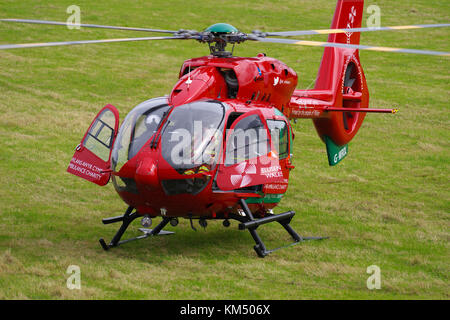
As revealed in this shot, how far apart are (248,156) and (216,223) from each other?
2.65 meters

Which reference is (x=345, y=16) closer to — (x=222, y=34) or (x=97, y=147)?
(x=222, y=34)

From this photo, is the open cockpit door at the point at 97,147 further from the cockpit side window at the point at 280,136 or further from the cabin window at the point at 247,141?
the cockpit side window at the point at 280,136

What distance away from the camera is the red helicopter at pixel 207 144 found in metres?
8.93

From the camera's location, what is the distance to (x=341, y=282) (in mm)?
8906

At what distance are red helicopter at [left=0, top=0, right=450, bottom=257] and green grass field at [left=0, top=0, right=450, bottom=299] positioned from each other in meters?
0.73

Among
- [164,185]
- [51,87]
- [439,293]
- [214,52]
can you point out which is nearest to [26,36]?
[51,87]

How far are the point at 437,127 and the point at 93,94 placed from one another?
11249mm

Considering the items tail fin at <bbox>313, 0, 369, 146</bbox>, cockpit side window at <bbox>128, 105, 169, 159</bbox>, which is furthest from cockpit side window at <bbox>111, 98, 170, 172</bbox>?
tail fin at <bbox>313, 0, 369, 146</bbox>

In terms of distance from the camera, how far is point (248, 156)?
9.48 m

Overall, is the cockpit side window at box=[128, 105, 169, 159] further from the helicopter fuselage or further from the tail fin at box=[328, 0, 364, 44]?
the tail fin at box=[328, 0, 364, 44]

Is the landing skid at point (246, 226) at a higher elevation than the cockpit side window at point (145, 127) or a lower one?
lower

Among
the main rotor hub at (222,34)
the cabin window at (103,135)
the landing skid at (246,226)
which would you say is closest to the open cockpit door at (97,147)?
the cabin window at (103,135)

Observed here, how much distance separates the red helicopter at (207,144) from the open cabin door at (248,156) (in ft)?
0.05

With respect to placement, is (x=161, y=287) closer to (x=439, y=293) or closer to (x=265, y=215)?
(x=265, y=215)
